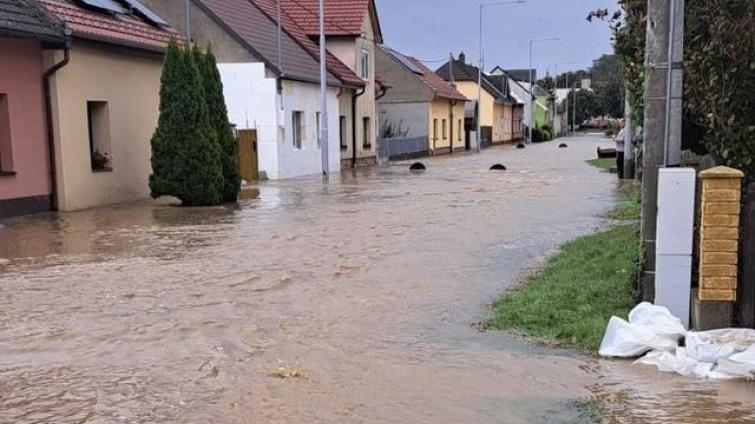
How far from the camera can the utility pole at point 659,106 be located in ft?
22.3

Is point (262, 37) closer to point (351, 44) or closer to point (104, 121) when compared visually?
point (351, 44)

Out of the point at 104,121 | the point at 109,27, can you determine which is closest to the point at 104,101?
the point at 104,121

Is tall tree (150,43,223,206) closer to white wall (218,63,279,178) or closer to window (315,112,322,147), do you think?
white wall (218,63,279,178)

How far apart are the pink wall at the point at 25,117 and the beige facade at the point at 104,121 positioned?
0.30m

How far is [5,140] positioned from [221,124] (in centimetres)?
495

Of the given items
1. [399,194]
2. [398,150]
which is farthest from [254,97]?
[398,150]

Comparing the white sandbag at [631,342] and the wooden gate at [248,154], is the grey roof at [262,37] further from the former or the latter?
the white sandbag at [631,342]

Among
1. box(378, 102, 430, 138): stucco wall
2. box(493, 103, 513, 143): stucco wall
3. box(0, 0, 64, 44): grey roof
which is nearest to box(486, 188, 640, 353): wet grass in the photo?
box(0, 0, 64, 44): grey roof

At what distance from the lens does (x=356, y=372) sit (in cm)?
589

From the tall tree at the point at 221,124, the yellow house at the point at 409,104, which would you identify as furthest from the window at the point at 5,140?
the yellow house at the point at 409,104

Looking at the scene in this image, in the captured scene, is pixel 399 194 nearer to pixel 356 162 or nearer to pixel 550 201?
pixel 550 201

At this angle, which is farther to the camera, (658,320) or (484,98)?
(484,98)

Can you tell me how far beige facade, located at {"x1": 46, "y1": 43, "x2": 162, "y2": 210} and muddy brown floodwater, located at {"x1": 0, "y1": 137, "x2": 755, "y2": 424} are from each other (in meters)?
2.87

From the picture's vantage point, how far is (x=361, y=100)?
3659cm
